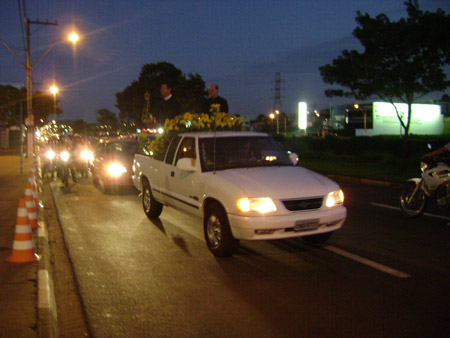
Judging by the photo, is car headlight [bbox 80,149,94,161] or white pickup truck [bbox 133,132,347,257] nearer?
white pickup truck [bbox 133,132,347,257]

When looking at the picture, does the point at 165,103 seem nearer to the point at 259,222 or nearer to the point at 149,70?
the point at 259,222

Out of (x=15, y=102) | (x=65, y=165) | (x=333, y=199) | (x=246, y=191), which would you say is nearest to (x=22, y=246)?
(x=246, y=191)

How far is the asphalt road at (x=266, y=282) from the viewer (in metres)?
4.36

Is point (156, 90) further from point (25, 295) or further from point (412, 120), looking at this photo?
point (25, 295)

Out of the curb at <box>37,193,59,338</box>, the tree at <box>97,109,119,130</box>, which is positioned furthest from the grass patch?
the tree at <box>97,109,119,130</box>

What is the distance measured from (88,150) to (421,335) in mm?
17425

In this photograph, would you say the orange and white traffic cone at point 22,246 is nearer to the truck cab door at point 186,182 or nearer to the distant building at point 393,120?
the truck cab door at point 186,182

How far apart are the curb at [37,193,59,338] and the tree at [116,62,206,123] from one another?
38.3m

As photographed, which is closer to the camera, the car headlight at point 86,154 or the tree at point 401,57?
the tree at point 401,57

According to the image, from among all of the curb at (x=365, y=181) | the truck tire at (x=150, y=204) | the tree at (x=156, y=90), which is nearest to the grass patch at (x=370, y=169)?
the curb at (x=365, y=181)

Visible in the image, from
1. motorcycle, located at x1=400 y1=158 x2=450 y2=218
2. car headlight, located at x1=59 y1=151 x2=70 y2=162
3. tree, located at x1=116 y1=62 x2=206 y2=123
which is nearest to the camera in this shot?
motorcycle, located at x1=400 y1=158 x2=450 y2=218

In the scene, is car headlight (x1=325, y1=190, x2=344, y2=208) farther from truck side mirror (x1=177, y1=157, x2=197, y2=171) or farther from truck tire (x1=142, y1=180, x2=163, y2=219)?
truck tire (x1=142, y1=180, x2=163, y2=219)

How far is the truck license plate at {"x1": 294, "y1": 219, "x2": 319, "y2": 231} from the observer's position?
20.0 ft

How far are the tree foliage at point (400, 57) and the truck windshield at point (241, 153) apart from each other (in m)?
11.5
